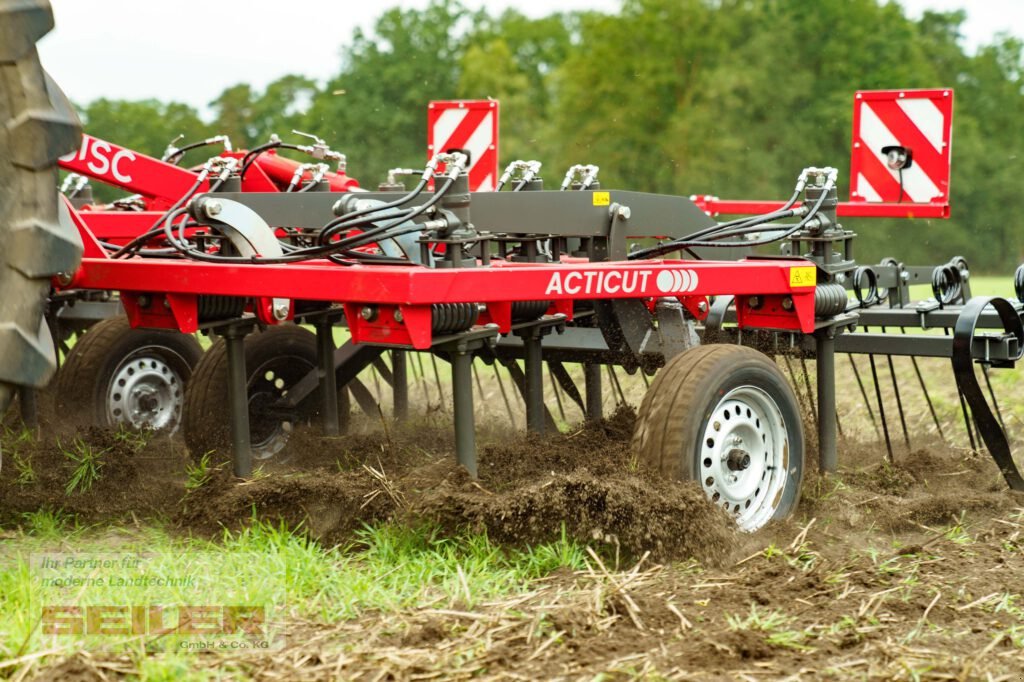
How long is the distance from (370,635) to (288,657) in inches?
8.3

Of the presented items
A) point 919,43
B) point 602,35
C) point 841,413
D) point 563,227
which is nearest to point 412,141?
point 602,35

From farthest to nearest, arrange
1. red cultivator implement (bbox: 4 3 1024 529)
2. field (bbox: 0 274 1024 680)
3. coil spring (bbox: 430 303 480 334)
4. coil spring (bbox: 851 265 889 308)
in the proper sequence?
1. coil spring (bbox: 851 265 889 308)
2. red cultivator implement (bbox: 4 3 1024 529)
3. coil spring (bbox: 430 303 480 334)
4. field (bbox: 0 274 1024 680)

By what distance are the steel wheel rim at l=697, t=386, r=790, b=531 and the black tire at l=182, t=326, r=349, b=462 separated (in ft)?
6.02

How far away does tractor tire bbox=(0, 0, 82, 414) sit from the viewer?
121 inches

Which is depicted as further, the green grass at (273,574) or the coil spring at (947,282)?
the coil spring at (947,282)

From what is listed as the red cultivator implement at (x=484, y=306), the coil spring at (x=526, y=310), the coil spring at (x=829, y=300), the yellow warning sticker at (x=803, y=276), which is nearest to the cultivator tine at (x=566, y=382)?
the red cultivator implement at (x=484, y=306)

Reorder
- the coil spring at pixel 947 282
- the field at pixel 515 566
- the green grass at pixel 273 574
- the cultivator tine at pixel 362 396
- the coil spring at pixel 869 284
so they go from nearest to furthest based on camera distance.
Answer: the field at pixel 515 566, the green grass at pixel 273 574, the coil spring at pixel 869 284, the coil spring at pixel 947 282, the cultivator tine at pixel 362 396

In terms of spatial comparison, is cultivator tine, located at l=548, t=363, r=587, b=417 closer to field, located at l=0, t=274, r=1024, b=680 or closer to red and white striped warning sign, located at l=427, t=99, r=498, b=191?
field, located at l=0, t=274, r=1024, b=680

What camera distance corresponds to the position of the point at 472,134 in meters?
7.80

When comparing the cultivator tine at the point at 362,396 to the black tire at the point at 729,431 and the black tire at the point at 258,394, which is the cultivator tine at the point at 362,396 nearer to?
the black tire at the point at 258,394

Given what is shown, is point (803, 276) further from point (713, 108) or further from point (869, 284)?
point (713, 108)

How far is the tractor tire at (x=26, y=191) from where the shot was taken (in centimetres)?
307

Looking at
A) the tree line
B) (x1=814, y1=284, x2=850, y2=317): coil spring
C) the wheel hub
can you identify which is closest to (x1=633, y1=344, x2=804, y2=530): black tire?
(x1=814, y1=284, x2=850, y2=317): coil spring

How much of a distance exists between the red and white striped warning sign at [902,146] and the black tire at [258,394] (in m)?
3.10
